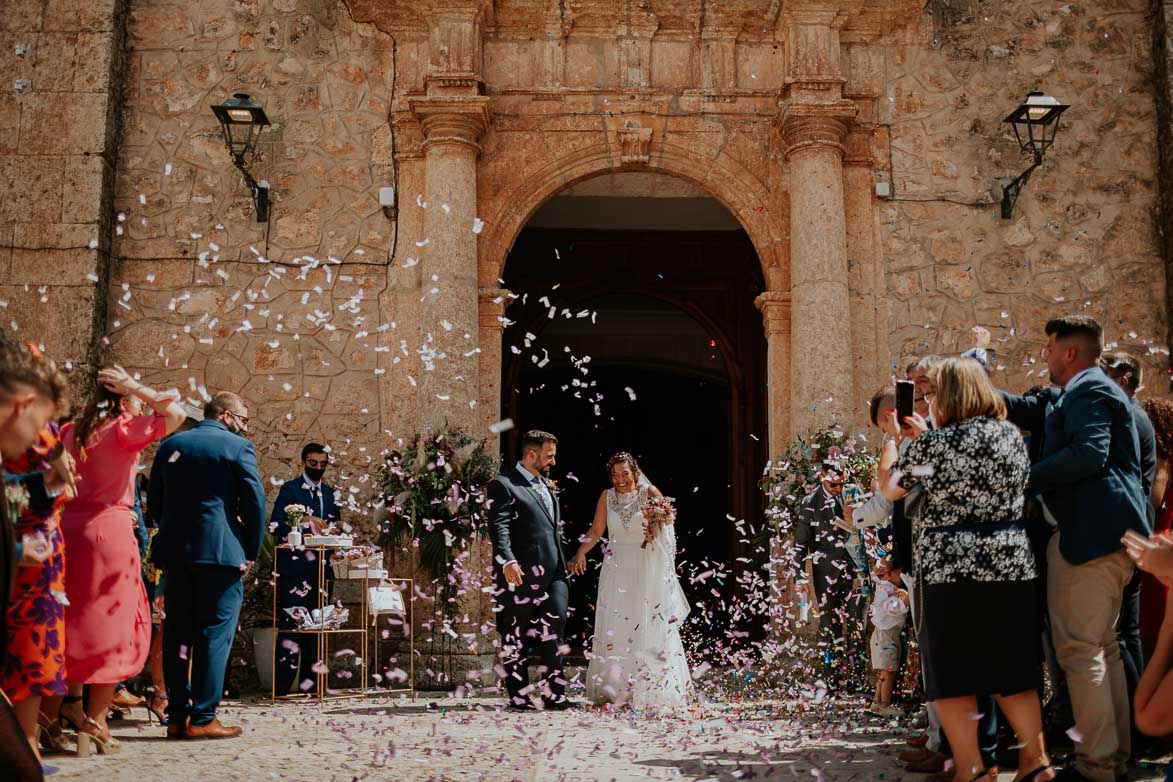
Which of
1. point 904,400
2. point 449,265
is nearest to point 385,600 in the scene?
point 449,265

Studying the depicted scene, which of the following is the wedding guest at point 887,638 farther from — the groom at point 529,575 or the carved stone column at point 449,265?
the carved stone column at point 449,265

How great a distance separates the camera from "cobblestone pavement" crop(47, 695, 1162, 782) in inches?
184

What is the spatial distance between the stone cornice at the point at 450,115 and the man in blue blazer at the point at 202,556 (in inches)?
165

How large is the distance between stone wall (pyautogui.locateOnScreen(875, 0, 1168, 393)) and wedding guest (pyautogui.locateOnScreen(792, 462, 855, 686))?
190cm

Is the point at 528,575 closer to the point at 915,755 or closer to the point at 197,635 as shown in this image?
the point at 197,635

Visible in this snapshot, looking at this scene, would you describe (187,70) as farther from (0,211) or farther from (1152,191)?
(1152,191)

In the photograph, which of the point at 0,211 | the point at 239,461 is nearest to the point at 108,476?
the point at 239,461

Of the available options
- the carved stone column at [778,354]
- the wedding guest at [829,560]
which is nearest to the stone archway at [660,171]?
the carved stone column at [778,354]

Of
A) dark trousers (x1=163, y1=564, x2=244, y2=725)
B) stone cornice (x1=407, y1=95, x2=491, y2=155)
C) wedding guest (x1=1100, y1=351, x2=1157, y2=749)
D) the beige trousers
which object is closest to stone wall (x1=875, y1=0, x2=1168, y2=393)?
stone cornice (x1=407, y1=95, x2=491, y2=155)

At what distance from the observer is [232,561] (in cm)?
561

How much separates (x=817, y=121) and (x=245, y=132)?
14.7 ft

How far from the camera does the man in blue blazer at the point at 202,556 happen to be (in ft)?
18.2

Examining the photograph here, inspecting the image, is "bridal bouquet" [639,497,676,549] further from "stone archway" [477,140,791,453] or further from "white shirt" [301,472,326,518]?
"white shirt" [301,472,326,518]

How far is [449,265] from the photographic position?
30.2 feet
